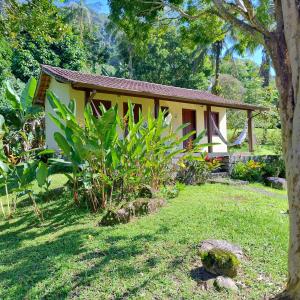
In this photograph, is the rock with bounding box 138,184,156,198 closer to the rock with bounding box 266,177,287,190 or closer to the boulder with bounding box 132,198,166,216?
the boulder with bounding box 132,198,166,216

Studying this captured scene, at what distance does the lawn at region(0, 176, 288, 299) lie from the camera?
368 cm

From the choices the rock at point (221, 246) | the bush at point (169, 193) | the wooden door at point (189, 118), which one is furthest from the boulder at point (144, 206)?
the wooden door at point (189, 118)

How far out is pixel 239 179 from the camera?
1162cm

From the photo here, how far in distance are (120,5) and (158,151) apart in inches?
115

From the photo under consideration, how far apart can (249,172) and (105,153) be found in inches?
286

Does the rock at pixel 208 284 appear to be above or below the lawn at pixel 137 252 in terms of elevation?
below

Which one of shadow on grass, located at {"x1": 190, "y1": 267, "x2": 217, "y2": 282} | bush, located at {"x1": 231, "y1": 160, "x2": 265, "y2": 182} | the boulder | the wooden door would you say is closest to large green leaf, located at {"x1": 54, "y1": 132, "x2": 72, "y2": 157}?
the boulder

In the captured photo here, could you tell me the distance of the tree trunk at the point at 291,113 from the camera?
253cm

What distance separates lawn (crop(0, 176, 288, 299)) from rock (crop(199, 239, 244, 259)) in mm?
137

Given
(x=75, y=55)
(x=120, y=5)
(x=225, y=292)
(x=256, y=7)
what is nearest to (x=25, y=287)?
(x=225, y=292)

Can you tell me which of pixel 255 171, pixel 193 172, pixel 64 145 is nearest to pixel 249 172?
pixel 255 171

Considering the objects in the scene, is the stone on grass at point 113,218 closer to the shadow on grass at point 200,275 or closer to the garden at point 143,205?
the garden at point 143,205

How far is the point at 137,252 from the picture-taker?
14.7ft

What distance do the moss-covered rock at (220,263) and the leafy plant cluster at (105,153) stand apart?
2475 millimetres
